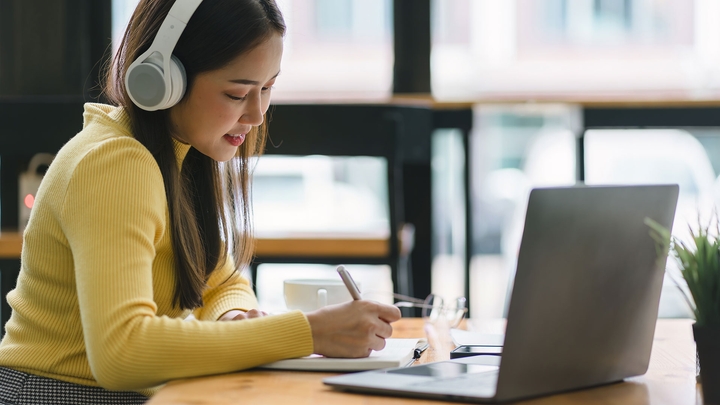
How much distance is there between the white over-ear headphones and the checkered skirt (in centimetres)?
39

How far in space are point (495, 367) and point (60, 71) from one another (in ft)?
9.03

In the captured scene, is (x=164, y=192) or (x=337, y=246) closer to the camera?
(x=164, y=192)

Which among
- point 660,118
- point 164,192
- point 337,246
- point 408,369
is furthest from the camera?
point 660,118

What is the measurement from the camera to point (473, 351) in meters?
1.06

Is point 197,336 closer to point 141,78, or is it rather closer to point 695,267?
point 141,78

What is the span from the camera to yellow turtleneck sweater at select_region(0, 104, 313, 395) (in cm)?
92

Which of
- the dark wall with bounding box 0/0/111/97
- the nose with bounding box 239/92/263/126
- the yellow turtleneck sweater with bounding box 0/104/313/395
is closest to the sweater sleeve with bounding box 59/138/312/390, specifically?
the yellow turtleneck sweater with bounding box 0/104/313/395

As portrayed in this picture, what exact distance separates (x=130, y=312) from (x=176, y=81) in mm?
358

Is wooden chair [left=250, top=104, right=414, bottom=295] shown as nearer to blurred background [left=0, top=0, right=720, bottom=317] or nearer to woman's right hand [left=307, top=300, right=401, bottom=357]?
blurred background [left=0, top=0, right=720, bottom=317]

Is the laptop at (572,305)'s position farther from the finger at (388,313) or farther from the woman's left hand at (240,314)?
the woman's left hand at (240,314)

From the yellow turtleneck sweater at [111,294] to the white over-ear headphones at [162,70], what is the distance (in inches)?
2.4

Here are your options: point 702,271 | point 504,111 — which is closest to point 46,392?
point 702,271

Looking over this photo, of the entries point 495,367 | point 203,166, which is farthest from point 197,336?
point 203,166

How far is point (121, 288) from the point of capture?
933mm
